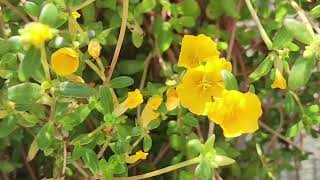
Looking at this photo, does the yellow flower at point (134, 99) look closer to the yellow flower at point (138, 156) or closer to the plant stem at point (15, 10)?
the yellow flower at point (138, 156)

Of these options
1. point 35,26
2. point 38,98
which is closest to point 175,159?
point 38,98

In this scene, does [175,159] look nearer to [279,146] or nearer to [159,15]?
[159,15]

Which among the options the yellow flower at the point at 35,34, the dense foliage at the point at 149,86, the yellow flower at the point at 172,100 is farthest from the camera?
the yellow flower at the point at 172,100

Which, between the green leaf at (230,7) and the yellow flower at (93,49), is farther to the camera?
the green leaf at (230,7)

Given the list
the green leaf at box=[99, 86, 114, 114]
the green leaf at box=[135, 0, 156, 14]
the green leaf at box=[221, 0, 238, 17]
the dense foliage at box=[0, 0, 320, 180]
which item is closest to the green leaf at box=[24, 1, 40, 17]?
the dense foliage at box=[0, 0, 320, 180]

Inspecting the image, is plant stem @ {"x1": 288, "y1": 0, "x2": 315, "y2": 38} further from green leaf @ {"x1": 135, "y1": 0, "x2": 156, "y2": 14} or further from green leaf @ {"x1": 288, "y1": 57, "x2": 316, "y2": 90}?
green leaf @ {"x1": 135, "y1": 0, "x2": 156, "y2": 14}

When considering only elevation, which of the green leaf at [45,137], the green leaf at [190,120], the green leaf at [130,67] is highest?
the green leaf at [45,137]

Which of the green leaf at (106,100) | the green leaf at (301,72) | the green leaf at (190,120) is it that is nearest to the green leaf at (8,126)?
the green leaf at (106,100)
